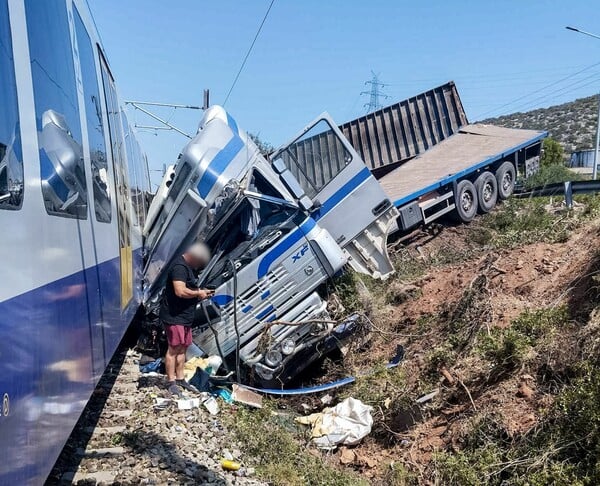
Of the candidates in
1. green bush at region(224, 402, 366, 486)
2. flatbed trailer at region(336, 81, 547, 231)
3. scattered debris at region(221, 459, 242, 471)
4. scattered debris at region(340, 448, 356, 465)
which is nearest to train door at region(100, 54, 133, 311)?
scattered debris at region(221, 459, 242, 471)

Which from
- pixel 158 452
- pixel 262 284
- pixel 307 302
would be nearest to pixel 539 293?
pixel 307 302

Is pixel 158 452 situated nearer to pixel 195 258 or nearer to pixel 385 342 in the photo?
pixel 195 258

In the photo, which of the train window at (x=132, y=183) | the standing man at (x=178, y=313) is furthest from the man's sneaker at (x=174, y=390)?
the train window at (x=132, y=183)

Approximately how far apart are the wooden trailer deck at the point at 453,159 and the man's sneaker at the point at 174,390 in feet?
18.4

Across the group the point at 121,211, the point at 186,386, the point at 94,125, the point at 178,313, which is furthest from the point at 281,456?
the point at 94,125

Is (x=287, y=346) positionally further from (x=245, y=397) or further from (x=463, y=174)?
(x=463, y=174)

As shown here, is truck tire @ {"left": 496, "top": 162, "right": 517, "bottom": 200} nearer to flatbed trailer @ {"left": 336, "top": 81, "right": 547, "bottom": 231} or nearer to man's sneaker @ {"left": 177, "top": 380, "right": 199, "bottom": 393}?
flatbed trailer @ {"left": 336, "top": 81, "right": 547, "bottom": 231}

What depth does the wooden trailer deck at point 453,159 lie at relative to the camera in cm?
1131

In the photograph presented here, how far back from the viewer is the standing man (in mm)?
6285

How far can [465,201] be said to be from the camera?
12.2 metres

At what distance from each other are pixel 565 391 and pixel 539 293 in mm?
2119

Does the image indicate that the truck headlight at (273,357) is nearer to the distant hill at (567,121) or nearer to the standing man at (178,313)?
the standing man at (178,313)

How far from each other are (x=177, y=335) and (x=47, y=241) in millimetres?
4065

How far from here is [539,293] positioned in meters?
6.37
